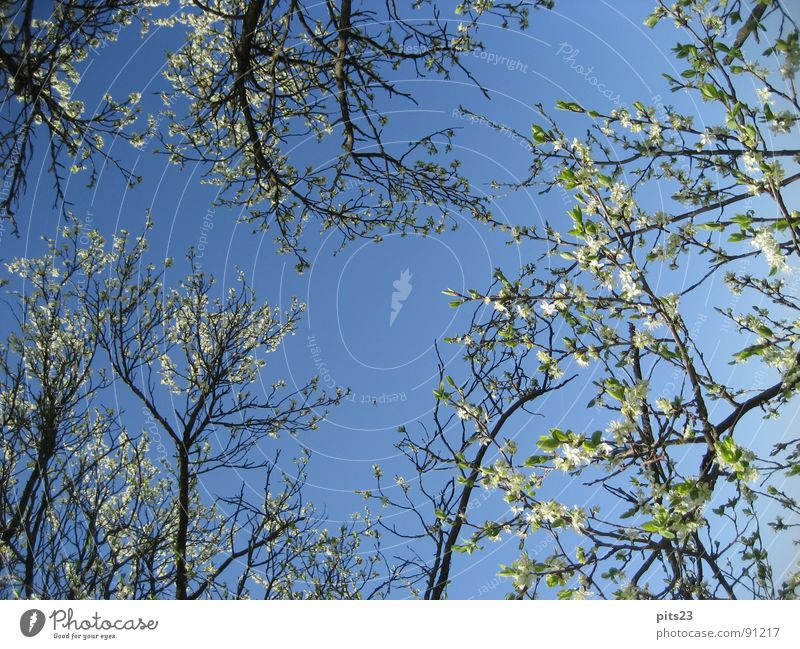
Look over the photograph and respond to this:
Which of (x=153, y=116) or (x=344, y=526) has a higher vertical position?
(x=153, y=116)

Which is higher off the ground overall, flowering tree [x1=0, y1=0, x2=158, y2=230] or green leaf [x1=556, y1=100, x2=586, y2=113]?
flowering tree [x1=0, y1=0, x2=158, y2=230]

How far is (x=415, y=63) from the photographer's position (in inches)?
203

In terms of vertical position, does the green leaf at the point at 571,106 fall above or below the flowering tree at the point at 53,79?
below

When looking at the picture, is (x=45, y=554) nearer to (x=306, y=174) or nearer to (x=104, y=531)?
(x=104, y=531)
